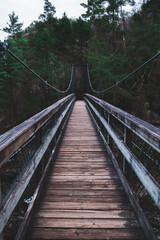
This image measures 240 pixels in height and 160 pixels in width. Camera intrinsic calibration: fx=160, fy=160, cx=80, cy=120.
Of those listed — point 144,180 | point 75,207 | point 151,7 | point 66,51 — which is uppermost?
point 151,7

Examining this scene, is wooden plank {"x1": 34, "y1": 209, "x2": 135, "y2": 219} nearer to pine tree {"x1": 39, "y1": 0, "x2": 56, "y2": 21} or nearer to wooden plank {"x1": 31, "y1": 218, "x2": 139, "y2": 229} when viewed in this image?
wooden plank {"x1": 31, "y1": 218, "x2": 139, "y2": 229}

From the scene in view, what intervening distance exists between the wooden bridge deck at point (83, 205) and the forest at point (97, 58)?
7.24 meters

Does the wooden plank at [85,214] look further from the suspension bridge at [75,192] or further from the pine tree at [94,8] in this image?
the pine tree at [94,8]

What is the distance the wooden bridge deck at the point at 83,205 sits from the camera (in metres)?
1.35

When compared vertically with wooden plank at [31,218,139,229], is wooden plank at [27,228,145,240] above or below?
below

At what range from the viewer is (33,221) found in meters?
1.45

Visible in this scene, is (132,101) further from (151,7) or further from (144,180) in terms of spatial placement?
(144,180)

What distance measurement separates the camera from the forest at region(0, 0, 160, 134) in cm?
1329

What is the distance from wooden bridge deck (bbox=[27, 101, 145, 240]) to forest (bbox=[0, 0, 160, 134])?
7238mm

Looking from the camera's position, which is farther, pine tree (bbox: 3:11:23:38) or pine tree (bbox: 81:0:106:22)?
pine tree (bbox: 3:11:23:38)

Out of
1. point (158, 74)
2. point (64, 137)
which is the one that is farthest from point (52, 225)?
point (158, 74)

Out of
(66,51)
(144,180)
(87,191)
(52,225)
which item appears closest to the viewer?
(144,180)

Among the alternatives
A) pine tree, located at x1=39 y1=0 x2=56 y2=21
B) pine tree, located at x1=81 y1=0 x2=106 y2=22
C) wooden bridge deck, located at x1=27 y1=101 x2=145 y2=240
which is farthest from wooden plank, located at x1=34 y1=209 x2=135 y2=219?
pine tree, located at x1=39 y1=0 x2=56 y2=21

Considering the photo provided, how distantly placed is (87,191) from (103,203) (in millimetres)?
273
